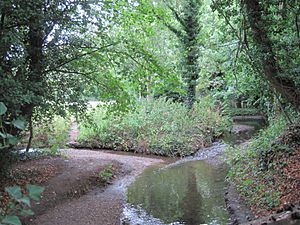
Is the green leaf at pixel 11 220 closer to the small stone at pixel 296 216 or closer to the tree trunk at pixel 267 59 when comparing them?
the small stone at pixel 296 216

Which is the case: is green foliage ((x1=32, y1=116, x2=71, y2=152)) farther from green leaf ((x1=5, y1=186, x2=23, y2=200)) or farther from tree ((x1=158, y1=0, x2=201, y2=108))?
green leaf ((x1=5, y1=186, x2=23, y2=200))

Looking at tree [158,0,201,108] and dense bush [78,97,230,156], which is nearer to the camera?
dense bush [78,97,230,156]

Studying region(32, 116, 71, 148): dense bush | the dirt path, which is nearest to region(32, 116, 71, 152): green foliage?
region(32, 116, 71, 148): dense bush

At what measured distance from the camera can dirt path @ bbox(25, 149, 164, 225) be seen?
6918mm

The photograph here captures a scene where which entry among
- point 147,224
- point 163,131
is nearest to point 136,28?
point 147,224

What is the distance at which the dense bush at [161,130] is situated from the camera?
14438 mm

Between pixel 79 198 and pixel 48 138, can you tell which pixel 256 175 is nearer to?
pixel 79 198

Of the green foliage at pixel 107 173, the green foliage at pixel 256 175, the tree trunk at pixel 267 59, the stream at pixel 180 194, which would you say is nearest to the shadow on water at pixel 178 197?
the stream at pixel 180 194

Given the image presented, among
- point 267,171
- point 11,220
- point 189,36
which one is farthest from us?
point 189,36

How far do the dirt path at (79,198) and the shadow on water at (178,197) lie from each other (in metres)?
0.35

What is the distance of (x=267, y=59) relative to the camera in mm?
7148

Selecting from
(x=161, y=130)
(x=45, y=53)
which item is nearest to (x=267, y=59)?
(x=45, y=53)

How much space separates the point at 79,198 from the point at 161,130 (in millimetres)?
7770

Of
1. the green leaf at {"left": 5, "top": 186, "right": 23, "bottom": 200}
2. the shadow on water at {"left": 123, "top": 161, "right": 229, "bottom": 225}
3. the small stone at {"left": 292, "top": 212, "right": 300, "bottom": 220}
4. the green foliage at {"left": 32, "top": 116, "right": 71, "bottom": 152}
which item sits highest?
the green leaf at {"left": 5, "top": 186, "right": 23, "bottom": 200}
